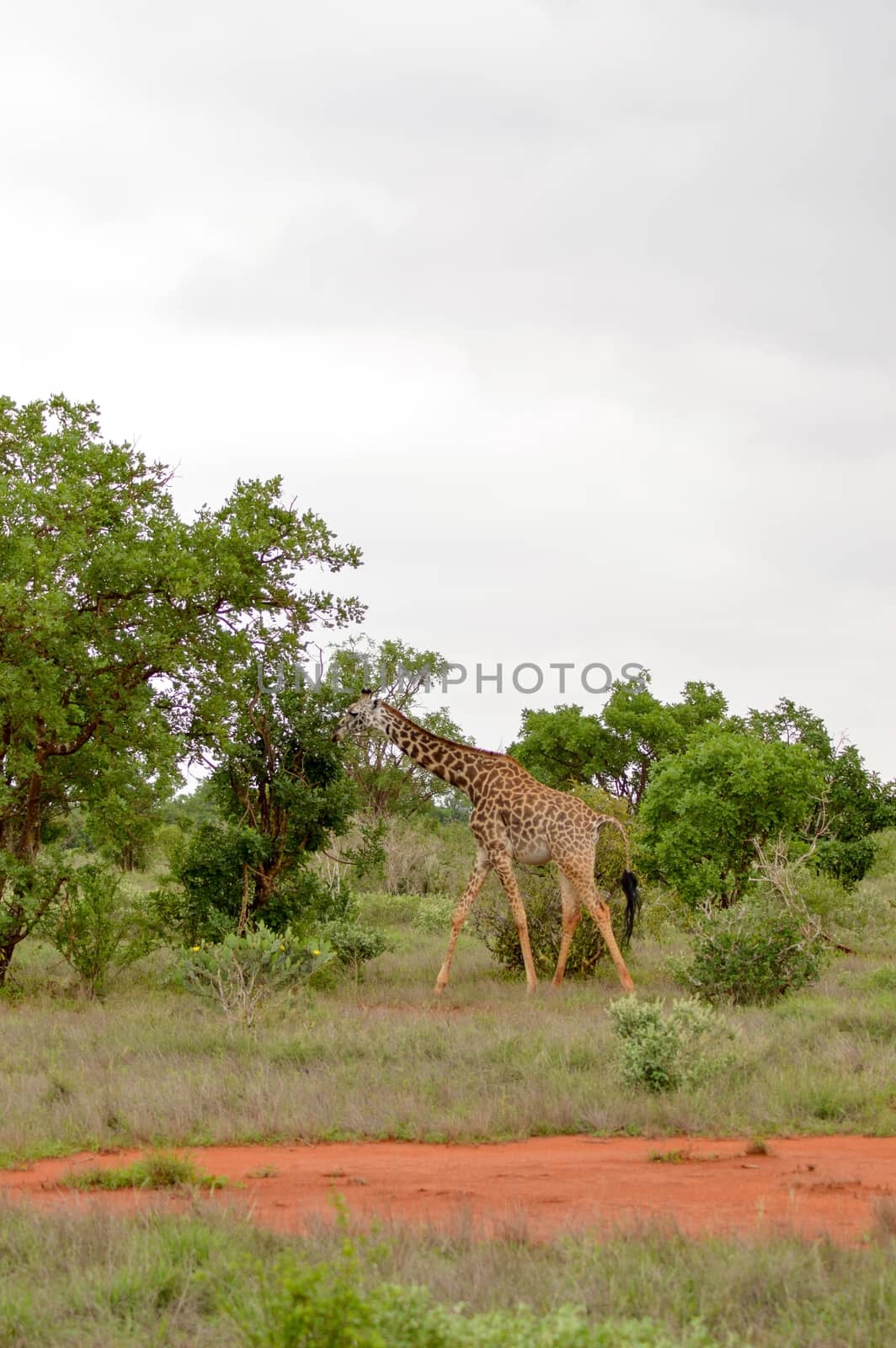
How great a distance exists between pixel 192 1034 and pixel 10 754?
4647 mm

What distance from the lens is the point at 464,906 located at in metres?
16.6

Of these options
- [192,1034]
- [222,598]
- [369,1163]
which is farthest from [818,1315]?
[222,598]

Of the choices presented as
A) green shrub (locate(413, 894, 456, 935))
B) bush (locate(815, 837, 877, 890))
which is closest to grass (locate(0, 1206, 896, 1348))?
green shrub (locate(413, 894, 456, 935))

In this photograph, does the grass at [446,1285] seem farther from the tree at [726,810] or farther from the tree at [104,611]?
the tree at [726,810]

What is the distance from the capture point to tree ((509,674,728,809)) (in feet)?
126

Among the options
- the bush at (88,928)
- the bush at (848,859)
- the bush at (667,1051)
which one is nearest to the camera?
the bush at (667,1051)

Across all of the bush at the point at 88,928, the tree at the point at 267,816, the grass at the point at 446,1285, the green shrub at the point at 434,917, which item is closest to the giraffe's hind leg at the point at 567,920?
the tree at the point at 267,816

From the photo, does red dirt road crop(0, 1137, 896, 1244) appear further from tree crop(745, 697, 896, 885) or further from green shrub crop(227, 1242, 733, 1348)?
tree crop(745, 697, 896, 885)

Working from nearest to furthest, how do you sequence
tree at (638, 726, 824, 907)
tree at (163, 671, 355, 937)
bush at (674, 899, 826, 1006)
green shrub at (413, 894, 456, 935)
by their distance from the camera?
bush at (674, 899, 826, 1006), tree at (163, 671, 355, 937), tree at (638, 726, 824, 907), green shrub at (413, 894, 456, 935)

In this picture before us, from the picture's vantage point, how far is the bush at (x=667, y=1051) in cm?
991

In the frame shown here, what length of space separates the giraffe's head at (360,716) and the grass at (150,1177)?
955cm

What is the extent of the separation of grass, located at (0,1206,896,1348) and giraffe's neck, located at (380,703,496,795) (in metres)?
11.2

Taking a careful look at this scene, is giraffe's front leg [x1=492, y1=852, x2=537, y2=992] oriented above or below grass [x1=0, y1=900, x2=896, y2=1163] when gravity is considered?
A: above

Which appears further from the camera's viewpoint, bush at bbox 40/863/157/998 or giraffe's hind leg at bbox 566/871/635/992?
giraffe's hind leg at bbox 566/871/635/992
